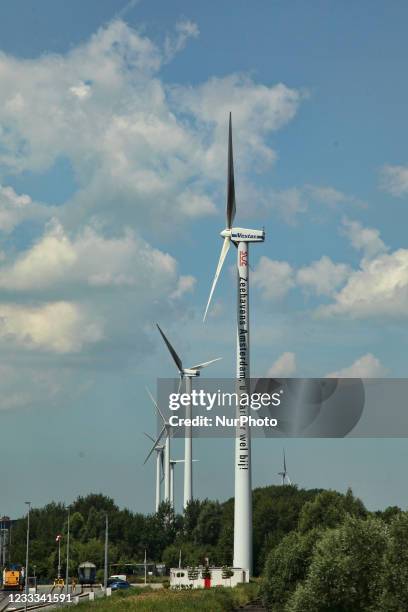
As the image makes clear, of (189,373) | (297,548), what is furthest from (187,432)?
(297,548)

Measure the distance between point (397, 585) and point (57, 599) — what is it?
5796cm

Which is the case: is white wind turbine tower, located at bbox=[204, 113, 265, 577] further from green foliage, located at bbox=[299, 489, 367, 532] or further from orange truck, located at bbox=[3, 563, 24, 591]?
orange truck, located at bbox=[3, 563, 24, 591]

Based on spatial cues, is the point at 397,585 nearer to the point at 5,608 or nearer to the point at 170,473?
the point at 5,608

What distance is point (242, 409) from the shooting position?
378ft

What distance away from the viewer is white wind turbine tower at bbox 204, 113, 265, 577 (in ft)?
379

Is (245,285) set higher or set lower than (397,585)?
higher

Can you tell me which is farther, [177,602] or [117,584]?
[117,584]

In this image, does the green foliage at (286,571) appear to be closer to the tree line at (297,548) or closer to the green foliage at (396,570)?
the tree line at (297,548)

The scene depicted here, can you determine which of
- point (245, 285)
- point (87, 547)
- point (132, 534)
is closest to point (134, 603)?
point (245, 285)

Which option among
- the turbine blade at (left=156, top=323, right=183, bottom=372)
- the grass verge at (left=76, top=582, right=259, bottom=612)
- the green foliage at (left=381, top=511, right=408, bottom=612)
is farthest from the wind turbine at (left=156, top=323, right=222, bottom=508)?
the green foliage at (left=381, top=511, right=408, bottom=612)

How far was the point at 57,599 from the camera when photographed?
103m

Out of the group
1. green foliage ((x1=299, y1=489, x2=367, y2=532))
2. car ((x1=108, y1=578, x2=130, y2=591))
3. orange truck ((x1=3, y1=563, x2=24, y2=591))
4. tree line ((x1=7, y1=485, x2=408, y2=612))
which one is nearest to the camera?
tree line ((x1=7, y1=485, x2=408, y2=612))

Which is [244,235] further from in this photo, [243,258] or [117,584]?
[117,584]

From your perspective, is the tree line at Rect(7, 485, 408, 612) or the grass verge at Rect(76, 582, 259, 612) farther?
the grass verge at Rect(76, 582, 259, 612)
